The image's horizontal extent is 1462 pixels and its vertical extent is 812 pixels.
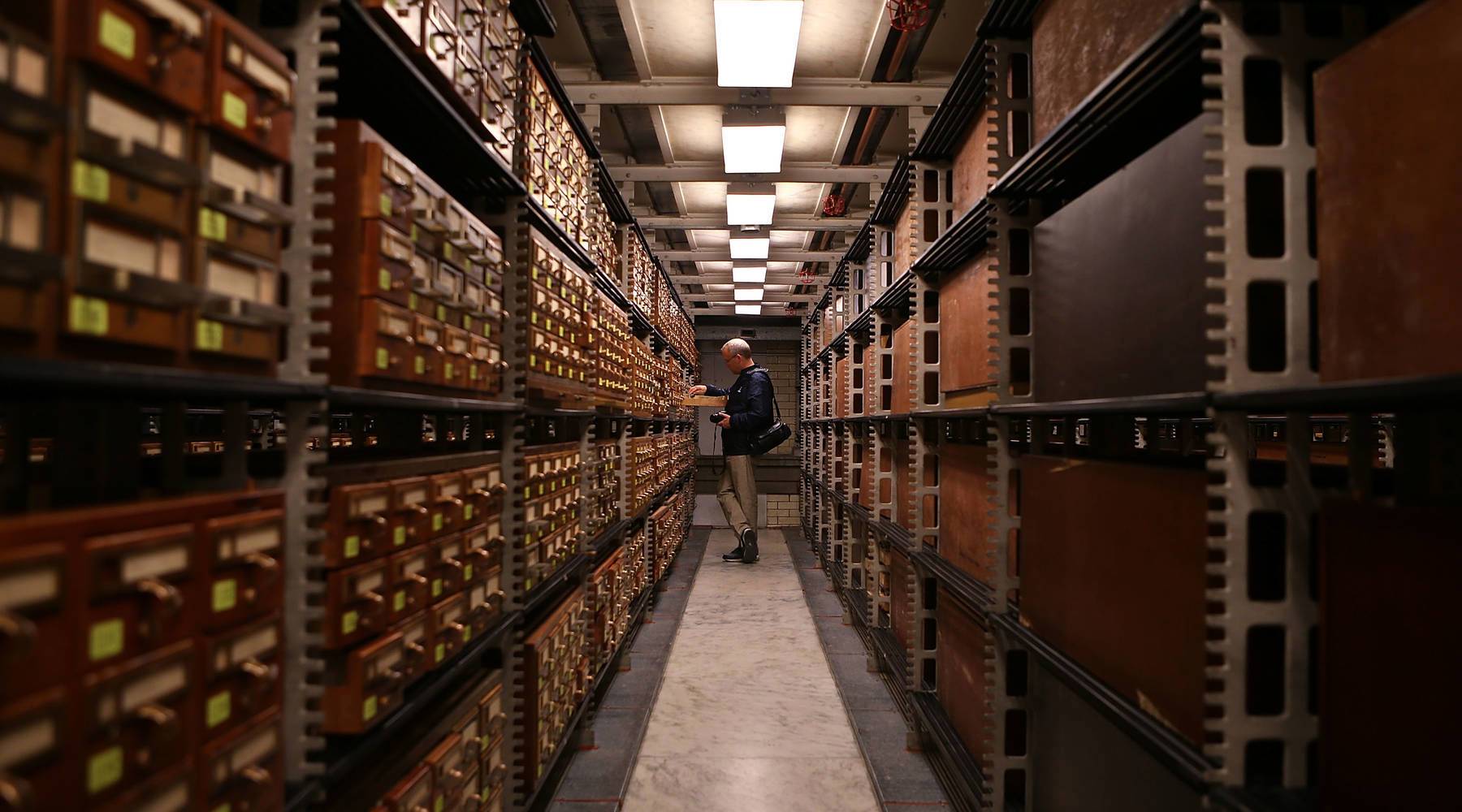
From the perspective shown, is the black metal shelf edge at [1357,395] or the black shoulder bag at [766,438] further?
the black shoulder bag at [766,438]

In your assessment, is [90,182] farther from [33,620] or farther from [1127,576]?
[1127,576]

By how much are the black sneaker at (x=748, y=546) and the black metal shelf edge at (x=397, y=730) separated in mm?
5082

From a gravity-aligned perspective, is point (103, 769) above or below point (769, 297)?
below

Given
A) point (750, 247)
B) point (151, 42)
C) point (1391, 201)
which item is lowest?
point (1391, 201)

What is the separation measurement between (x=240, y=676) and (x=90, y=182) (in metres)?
0.60

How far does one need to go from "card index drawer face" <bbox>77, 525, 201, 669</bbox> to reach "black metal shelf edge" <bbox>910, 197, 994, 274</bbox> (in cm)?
199

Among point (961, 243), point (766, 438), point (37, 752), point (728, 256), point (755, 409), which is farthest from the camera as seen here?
point (728, 256)

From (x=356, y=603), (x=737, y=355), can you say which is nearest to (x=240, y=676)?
(x=356, y=603)

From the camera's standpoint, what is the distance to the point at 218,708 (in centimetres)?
91

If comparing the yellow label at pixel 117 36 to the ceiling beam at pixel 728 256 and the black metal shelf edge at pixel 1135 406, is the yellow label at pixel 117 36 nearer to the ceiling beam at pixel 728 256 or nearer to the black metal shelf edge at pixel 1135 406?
the black metal shelf edge at pixel 1135 406

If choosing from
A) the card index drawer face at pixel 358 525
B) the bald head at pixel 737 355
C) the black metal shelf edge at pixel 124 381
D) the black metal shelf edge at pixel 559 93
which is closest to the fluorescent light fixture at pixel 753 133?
the black metal shelf edge at pixel 559 93

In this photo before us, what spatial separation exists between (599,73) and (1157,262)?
415 centimetres

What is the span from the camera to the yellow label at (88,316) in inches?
28.1

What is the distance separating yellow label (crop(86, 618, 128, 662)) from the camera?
725 millimetres
